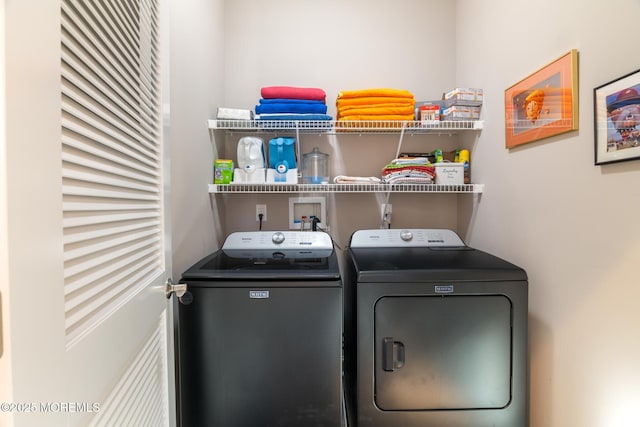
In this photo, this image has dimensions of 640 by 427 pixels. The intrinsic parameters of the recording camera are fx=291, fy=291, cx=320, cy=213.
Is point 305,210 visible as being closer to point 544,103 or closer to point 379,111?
point 379,111

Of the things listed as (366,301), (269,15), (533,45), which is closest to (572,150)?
(533,45)

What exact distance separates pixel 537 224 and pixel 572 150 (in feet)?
1.18

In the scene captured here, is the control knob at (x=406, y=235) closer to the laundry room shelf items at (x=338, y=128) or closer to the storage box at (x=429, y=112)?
the laundry room shelf items at (x=338, y=128)

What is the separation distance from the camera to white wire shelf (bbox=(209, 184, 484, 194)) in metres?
1.78

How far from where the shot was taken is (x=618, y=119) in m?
0.97

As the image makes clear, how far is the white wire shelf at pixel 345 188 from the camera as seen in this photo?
1.78 m

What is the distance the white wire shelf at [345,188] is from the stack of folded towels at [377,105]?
1.40 feet

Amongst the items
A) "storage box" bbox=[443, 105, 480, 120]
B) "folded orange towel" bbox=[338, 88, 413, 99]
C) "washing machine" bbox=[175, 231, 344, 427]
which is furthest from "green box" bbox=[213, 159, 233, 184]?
"storage box" bbox=[443, 105, 480, 120]

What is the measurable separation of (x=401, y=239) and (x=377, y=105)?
0.86m

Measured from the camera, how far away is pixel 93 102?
2.08ft

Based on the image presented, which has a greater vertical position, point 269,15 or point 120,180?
point 269,15

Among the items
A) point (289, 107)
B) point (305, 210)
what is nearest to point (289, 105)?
point (289, 107)

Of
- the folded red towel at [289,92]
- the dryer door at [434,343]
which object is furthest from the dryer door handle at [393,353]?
the folded red towel at [289,92]

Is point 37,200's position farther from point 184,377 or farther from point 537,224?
point 537,224
